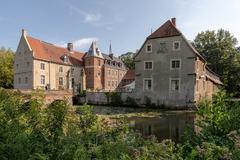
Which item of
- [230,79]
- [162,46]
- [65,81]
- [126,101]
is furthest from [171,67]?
[230,79]

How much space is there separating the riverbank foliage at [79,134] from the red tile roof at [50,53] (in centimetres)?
3702

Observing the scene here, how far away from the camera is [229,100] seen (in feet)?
25.5

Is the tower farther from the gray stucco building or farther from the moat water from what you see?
the moat water

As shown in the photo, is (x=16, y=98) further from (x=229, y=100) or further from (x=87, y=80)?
(x=87, y=80)

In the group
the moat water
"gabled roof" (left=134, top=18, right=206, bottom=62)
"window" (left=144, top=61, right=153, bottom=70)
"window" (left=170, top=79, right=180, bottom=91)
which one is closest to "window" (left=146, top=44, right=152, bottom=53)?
"gabled roof" (left=134, top=18, right=206, bottom=62)

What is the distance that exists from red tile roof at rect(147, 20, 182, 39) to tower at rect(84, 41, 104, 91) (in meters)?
18.9

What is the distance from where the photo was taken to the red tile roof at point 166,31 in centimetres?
3272

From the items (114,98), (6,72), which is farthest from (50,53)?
(114,98)

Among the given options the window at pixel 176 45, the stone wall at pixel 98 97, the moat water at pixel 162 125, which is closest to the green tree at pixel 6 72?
the stone wall at pixel 98 97

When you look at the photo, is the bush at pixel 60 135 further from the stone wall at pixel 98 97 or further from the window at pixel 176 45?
the stone wall at pixel 98 97

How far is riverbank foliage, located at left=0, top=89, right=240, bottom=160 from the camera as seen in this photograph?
5137 millimetres

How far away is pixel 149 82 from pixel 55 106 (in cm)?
2881

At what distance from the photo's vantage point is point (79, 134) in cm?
606

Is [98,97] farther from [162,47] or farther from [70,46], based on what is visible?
[70,46]
